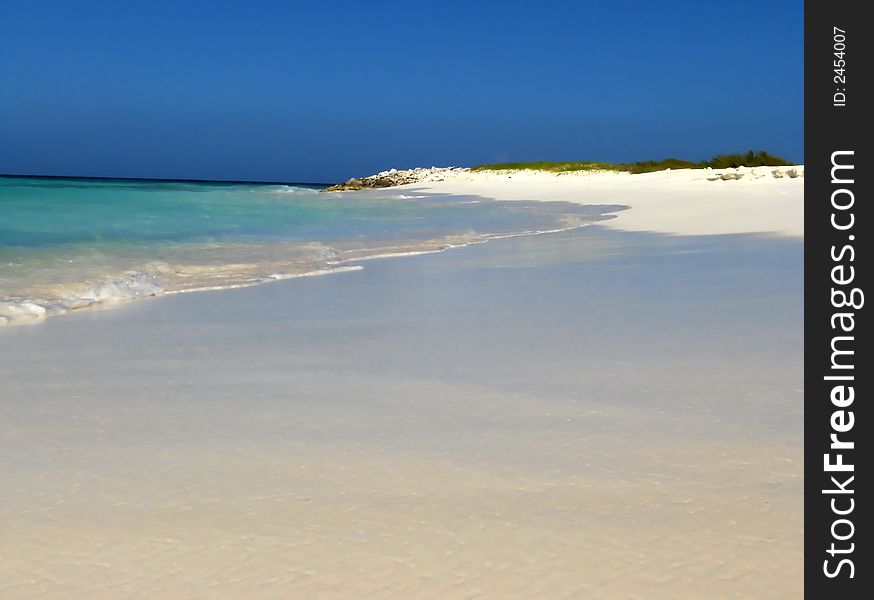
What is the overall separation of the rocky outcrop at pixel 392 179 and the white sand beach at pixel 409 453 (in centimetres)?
4741

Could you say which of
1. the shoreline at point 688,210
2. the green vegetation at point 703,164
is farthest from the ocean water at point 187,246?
the green vegetation at point 703,164

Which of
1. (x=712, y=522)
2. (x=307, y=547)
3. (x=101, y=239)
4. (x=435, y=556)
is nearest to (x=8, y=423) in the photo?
(x=307, y=547)

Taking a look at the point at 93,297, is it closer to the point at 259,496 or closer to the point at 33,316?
the point at 33,316

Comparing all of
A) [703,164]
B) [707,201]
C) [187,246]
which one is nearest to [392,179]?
[703,164]

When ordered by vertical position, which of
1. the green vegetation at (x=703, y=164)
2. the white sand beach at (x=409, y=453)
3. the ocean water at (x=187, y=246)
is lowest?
the white sand beach at (x=409, y=453)

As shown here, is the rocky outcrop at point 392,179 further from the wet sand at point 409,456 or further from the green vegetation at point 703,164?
the wet sand at point 409,456

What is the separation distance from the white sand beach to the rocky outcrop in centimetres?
4741

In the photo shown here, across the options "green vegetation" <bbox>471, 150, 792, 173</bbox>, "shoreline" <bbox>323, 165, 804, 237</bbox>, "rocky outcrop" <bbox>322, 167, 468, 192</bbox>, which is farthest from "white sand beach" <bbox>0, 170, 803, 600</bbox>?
"rocky outcrop" <bbox>322, 167, 468, 192</bbox>

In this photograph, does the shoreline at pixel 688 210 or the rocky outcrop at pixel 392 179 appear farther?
the rocky outcrop at pixel 392 179

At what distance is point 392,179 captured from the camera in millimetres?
55312

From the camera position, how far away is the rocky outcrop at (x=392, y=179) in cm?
5256

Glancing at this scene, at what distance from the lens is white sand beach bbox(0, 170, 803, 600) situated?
59.9 inches

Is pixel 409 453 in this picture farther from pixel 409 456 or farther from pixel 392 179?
pixel 392 179

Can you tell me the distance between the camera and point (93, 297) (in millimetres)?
5023
